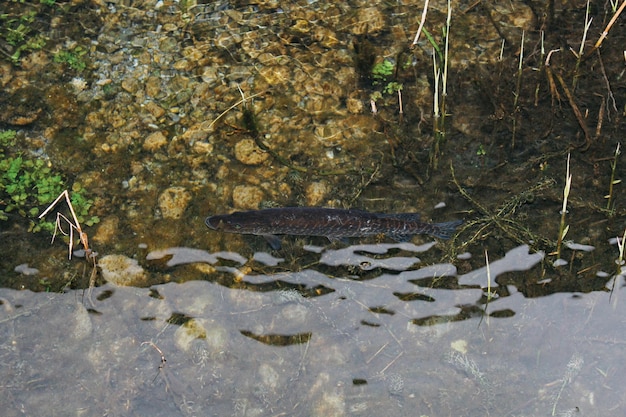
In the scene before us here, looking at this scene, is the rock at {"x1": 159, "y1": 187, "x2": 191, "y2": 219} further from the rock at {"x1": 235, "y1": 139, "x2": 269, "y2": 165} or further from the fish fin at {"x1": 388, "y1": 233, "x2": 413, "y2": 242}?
the fish fin at {"x1": 388, "y1": 233, "x2": 413, "y2": 242}

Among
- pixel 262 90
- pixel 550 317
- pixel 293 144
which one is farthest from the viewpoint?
pixel 262 90

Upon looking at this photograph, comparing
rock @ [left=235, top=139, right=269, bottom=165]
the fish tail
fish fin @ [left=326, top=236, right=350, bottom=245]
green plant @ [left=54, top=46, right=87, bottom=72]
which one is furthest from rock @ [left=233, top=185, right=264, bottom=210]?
green plant @ [left=54, top=46, right=87, bottom=72]

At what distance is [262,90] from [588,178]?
4.29 metres

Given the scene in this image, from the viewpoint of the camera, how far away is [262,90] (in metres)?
7.89

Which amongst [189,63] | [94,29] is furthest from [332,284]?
[94,29]

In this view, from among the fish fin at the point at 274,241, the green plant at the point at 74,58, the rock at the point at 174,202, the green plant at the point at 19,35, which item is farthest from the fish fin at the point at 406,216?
the green plant at the point at 19,35

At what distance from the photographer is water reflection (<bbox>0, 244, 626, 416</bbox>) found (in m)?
5.48

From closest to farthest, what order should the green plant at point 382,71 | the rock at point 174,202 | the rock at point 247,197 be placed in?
the rock at point 174,202
the rock at point 247,197
the green plant at point 382,71

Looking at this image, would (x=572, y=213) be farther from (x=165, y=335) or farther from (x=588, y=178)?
(x=165, y=335)

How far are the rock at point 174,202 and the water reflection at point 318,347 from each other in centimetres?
66

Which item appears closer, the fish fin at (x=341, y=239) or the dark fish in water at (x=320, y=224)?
the dark fish in water at (x=320, y=224)

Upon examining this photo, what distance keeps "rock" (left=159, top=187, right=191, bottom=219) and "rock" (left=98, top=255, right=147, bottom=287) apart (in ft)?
2.29

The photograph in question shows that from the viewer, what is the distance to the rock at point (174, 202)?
667 centimetres

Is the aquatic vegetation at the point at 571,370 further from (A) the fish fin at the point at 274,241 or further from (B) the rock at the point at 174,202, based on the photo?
(B) the rock at the point at 174,202
